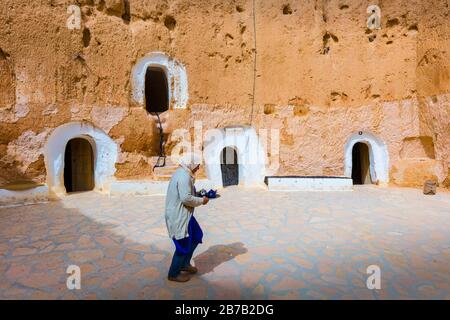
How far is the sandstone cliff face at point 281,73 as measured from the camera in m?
10.4

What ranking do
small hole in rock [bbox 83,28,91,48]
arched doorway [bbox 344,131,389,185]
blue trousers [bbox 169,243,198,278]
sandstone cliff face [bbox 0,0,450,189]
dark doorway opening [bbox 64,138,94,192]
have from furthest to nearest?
1. arched doorway [bbox 344,131,389,185]
2. dark doorway opening [bbox 64,138,94,192]
3. sandstone cliff face [bbox 0,0,450,189]
4. small hole in rock [bbox 83,28,91,48]
5. blue trousers [bbox 169,243,198,278]

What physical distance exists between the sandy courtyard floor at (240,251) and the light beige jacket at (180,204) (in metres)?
0.71

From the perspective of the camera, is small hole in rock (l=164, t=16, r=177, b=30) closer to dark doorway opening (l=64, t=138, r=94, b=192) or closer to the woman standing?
dark doorway opening (l=64, t=138, r=94, b=192)

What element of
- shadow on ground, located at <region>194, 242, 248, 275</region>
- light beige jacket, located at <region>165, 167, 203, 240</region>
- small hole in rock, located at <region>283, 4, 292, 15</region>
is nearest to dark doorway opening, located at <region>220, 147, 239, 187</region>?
small hole in rock, located at <region>283, 4, 292, 15</region>

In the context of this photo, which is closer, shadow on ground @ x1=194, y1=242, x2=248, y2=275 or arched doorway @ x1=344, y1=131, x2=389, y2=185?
shadow on ground @ x1=194, y1=242, x2=248, y2=275

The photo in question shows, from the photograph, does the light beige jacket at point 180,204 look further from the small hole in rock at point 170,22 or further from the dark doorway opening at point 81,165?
the small hole in rock at point 170,22

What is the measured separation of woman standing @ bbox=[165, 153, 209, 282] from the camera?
345 cm

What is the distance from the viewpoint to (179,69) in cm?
1182

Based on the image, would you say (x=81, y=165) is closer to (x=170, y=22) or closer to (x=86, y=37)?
(x=86, y=37)

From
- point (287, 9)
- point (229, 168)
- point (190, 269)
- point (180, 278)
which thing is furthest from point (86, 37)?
point (229, 168)

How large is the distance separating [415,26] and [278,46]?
5505mm

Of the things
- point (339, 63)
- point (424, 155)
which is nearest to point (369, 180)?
point (424, 155)

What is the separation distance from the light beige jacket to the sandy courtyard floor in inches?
28.1

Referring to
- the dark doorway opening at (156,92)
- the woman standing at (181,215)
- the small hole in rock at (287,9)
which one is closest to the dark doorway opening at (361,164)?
the small hole in rock at (287,9)
